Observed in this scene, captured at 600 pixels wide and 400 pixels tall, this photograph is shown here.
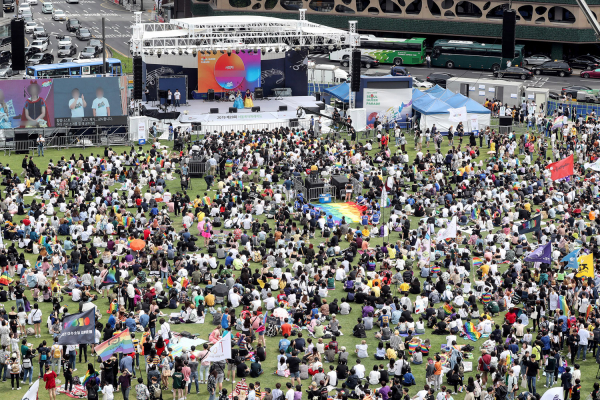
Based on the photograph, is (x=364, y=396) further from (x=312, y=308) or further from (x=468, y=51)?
(x=468, y=51)

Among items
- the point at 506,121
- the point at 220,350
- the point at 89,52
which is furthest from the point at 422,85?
the point at 220,350

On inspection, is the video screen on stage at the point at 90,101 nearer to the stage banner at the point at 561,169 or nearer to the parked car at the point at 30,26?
the stage banner at the point at 561,169

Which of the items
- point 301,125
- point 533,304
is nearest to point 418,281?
point 533,304

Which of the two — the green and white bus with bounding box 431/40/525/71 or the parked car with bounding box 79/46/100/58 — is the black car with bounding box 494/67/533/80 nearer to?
the green and white bus with bounding box 431/40/525/71

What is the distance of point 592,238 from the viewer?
1458 inches

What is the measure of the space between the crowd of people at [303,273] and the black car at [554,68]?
28.5m

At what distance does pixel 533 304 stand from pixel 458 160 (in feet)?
61.8

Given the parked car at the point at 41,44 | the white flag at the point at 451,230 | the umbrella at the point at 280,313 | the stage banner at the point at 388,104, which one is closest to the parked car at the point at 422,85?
the stage banner at the point at 388,104

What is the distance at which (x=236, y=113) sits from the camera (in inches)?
2376

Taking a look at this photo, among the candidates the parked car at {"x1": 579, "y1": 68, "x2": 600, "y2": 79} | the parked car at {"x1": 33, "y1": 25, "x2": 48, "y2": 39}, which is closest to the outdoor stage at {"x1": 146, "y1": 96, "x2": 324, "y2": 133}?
the parked car at {"x1": 579, "y1": 68, "x2": 600, "y2": 79}

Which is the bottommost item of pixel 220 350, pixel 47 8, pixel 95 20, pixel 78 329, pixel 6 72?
pixel 220 350

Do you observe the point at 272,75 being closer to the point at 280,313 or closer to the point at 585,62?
the point at 585,62

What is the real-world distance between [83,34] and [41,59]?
12916mm

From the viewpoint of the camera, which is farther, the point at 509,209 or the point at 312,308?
the point at 509,209
